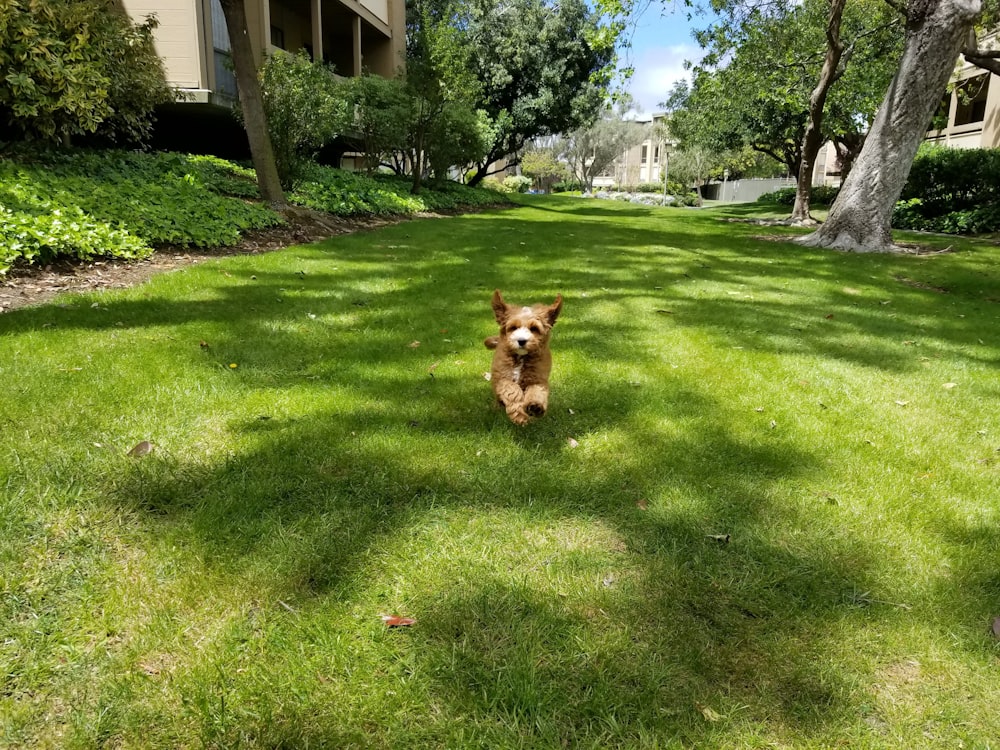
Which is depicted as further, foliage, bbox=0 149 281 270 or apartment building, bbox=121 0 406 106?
apartment building, bbox=121 0 406 106

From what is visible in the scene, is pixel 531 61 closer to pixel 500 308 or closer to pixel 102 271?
pixel 102 271

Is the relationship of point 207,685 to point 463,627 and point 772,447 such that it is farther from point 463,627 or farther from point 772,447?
point 772,447

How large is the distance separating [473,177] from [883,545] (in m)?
29.5

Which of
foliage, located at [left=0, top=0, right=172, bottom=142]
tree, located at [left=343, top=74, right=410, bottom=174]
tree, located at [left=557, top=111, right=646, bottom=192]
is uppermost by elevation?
tree, located at [left=557, top=111, right=646, bottom=192]

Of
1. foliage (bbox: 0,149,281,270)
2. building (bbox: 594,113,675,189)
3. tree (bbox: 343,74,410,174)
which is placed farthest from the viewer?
building (bbox: 594,113,675,189)

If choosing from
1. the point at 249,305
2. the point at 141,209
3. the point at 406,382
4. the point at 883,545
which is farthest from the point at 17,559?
the point at 141,209

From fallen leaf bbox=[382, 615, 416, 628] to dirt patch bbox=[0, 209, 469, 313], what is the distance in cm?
509

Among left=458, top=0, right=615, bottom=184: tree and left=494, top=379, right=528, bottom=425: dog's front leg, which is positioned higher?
left=458, top=0, right=615, bottom=184: tree

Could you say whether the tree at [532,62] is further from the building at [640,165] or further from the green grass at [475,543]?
the building at [640,165]

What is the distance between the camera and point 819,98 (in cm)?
1484

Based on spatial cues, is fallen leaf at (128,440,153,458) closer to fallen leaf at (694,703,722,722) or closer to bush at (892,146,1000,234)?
fallen leaf at (694,703,722,722)

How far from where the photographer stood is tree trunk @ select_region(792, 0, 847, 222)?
13438 mm

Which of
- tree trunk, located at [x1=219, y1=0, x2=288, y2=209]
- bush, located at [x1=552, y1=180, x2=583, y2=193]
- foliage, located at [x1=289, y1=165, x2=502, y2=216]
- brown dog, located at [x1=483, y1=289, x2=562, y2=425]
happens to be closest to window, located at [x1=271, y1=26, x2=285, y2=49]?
foliage, located at [x1=289, y1=165, x2=502, y2=216]

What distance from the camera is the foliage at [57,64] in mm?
7590
